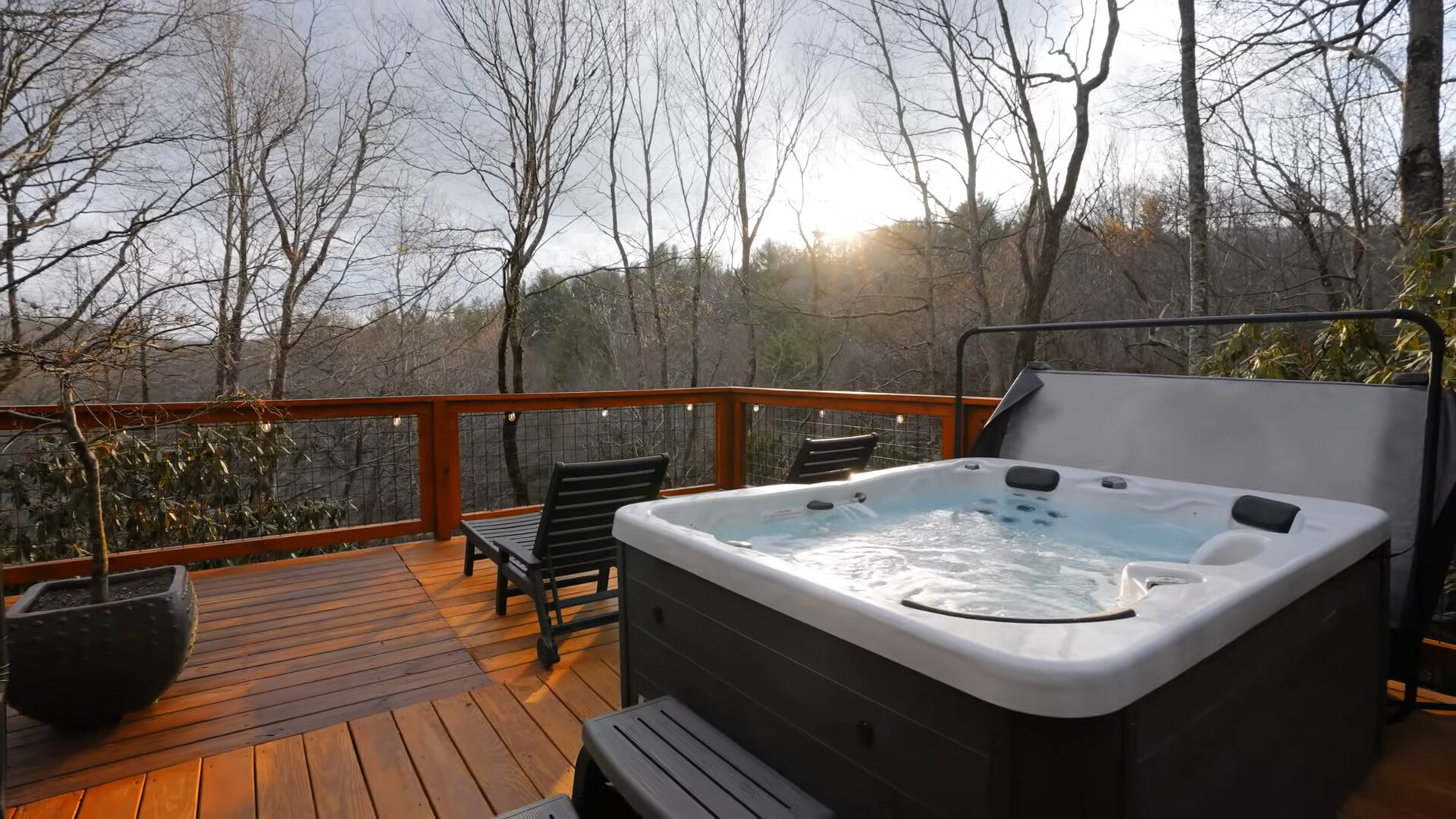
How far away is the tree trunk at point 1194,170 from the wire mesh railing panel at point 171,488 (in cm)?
632

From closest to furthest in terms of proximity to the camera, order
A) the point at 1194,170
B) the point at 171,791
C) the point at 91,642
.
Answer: the point at 171,791 < the point at 91,642 < the point at 1194,170

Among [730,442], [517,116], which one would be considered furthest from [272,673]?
[517,116]

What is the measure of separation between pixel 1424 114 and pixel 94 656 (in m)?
6.25

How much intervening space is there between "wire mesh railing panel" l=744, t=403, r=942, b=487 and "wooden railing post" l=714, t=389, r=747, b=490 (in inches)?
Result: 1.9

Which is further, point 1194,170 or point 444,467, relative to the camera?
point 1194,170

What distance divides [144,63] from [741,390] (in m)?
5.12

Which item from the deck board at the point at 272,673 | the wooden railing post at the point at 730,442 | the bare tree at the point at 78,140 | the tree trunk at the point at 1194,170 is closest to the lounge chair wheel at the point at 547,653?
the deck board at the point at 272,673

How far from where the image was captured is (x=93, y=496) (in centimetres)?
199

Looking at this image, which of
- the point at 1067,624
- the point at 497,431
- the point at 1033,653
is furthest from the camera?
the point at 497,431

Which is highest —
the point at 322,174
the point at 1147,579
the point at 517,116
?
the point at 517,116

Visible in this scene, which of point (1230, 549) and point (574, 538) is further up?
point (1230, 549)

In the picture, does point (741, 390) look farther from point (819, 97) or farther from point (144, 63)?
point (819, 97)

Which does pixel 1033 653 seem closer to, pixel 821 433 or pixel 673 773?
pixel 673 773

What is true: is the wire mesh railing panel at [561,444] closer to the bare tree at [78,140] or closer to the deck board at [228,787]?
the bare tree at [78,140]
